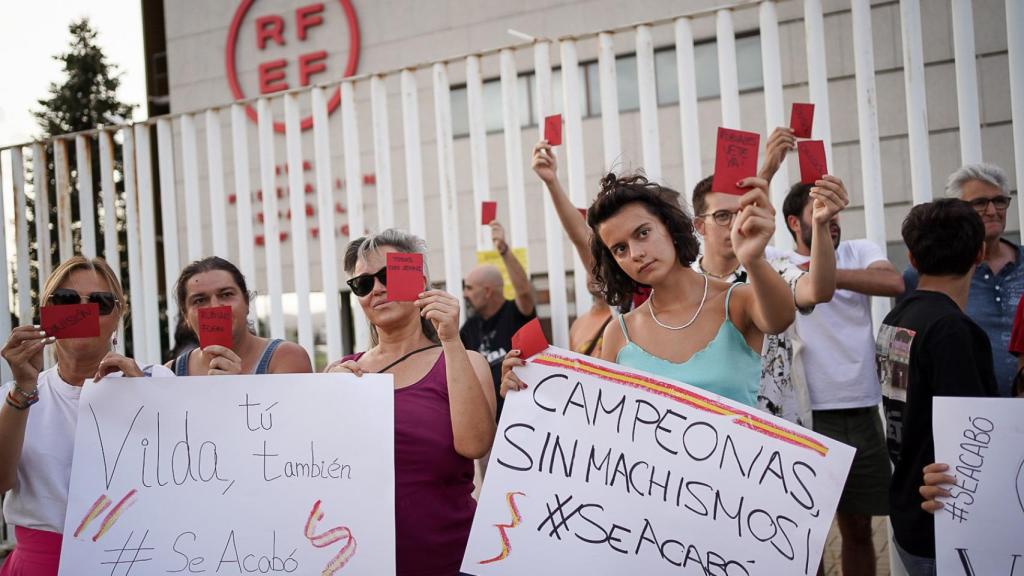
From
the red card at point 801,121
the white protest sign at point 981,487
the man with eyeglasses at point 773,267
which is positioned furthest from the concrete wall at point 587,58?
the white protest sign at point 981,487

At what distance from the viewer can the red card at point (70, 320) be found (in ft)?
7.83

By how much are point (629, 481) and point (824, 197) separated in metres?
0.96

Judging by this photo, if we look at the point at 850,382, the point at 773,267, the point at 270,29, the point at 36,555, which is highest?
the point at 270,29

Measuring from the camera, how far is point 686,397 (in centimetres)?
213

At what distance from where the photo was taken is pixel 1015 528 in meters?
2.08

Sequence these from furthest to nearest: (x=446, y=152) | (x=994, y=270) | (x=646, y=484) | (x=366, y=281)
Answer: (x=446, y=152)
(x=994, y=270)
(x=366, y=281)
(x=646, y=484)

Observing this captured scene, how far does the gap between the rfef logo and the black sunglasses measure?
8.43 m

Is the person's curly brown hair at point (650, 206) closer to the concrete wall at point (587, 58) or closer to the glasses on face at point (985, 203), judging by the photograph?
the glasses on face at point (985, 203)

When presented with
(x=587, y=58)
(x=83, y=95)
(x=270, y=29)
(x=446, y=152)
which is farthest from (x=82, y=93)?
(x=446, y=152)

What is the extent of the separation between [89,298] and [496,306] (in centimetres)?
276

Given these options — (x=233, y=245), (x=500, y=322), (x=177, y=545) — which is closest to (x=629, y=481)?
(x=177, y=545)

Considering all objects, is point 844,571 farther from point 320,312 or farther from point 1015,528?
point 320,312

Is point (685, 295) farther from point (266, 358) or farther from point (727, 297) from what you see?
point (266, 358)

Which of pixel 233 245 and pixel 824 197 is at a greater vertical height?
pixel 233 245
